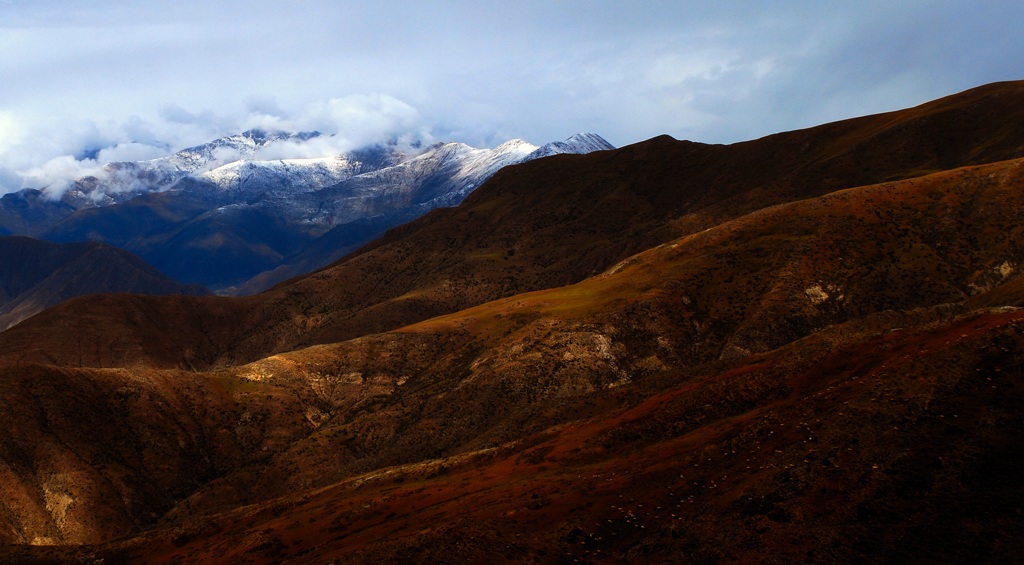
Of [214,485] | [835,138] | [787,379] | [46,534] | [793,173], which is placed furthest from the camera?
[835,138]

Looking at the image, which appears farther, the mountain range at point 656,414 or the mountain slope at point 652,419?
the mountain range at point 656,414

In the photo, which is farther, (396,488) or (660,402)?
(396,488)

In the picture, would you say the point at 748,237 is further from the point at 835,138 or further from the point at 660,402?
the point at 835,138

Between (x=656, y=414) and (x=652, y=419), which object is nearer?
(x=652, y=419)

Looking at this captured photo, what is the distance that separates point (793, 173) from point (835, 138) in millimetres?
23653

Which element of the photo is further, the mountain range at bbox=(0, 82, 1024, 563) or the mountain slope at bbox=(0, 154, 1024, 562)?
the mountain range at bbox=(0, 82, 1024, 563)

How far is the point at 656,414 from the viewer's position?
159 feet

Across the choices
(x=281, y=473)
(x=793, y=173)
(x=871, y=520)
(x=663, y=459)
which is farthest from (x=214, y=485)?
(x=793, y=173)

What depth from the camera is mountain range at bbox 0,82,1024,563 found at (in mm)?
28906

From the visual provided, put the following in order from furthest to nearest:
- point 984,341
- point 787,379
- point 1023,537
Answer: point 787,379 < point 984,341 < point 1023,537

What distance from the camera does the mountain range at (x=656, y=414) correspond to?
2891cm

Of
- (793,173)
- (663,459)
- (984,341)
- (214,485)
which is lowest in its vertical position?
(214,485)

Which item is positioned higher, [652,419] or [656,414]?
[656,414]

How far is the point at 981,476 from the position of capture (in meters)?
26.3
